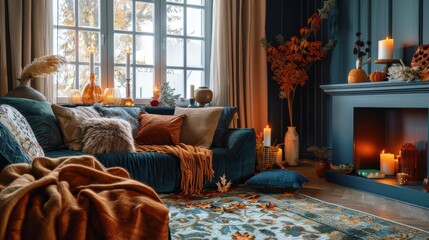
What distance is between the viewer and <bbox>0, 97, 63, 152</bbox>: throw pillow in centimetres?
304

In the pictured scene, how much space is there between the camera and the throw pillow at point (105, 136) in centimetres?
304

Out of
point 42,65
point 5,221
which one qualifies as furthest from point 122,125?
point 5,221

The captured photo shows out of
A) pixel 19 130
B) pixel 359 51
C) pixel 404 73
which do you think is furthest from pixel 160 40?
pixel 19 130

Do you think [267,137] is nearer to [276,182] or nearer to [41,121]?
[276,182]

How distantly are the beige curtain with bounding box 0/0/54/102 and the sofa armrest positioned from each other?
1785 millimetres

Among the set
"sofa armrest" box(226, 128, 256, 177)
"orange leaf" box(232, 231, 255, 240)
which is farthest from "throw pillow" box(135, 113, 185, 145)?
"orange leaf" box(232, 231, 255, 240)

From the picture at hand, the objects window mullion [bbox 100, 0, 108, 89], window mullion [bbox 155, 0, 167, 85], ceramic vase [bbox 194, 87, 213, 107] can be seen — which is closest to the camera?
ceramic vase [bbox 194, 87, 213, 107]

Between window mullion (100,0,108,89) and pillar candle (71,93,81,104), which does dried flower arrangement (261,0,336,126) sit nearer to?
window mullion (100,0,108,89)

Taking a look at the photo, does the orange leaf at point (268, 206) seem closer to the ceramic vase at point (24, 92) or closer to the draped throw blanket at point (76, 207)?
the draped throw blanket at point (76, 207)

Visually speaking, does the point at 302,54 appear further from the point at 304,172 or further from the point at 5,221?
the point at 5,221

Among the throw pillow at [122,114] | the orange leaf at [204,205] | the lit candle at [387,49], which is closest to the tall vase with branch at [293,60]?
the lit candle at [387,49]

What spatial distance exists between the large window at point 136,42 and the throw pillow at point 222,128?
1.18 meters

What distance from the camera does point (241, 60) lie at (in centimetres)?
486

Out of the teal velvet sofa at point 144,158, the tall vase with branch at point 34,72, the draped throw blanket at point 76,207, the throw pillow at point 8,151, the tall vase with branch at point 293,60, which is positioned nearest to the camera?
the draped throw blanket at point 76,207
